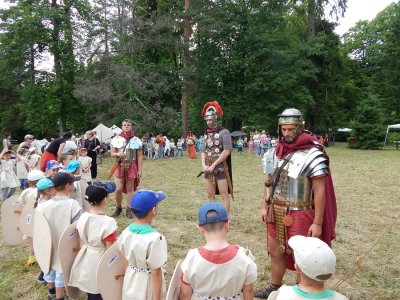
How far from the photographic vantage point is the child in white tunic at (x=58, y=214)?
298 centimetres

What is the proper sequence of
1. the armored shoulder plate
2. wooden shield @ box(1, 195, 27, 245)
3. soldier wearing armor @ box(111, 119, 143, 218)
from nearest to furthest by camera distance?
the armored shoulder plate < wooden shield @ box(1, 195, 27, 245) < soldier wearing armor @ box(111, 119, 143, 218)

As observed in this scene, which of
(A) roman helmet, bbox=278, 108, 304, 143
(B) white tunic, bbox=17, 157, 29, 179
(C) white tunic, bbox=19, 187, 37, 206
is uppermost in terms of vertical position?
(A) roman helmet, bbox=278, 108, 304, 143

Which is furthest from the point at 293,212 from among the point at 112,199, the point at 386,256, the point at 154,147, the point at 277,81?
the point at 277,81

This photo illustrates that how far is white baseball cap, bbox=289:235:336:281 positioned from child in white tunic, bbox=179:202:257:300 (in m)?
0.39

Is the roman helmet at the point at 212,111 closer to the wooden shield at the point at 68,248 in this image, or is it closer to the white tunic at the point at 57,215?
the white tunic at the point at 57,215

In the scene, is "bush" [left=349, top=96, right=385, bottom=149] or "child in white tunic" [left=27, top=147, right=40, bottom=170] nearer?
"child in white tunic" [left=27, top=147, right=40, bottom=170]

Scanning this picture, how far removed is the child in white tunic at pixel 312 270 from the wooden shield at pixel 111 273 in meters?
1.18

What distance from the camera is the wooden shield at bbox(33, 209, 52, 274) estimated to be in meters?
2.92

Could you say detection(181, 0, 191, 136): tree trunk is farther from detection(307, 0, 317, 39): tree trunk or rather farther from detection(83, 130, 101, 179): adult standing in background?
detection(83, 130, 101, 179): adult standing in background

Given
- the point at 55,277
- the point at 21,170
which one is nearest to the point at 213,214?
the point at 55,277

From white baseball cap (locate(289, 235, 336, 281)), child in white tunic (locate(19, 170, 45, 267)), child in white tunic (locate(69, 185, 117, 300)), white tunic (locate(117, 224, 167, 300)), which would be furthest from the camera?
child in white tunic (locate(19, 170, 45, 267))

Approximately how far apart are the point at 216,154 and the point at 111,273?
114 inches

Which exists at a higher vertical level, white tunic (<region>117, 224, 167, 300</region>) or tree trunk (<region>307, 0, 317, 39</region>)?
tree trunk (<region>307, 0, 317, 39</region>)

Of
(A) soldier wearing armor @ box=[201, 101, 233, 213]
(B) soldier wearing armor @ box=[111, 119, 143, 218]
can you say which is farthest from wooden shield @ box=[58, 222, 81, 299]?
(B) soldier wearing armor @ box=[111, 119, 143, 218]
